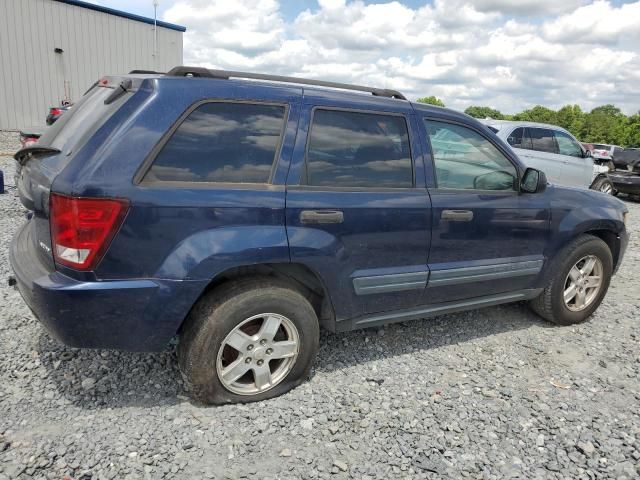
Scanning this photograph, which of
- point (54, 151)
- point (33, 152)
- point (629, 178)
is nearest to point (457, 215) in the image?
point (54, 151)

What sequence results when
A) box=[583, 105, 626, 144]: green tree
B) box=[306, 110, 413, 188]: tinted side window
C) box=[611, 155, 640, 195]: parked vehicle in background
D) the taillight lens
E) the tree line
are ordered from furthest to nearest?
box=[583, 105, 626, 144]: green tree < the tree line < box=[611, 155, 640, 195]: parked vehicle in background < box=[306, 110, 413, 188]: tinted side window < the taillight lens

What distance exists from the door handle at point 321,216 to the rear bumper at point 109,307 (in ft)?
2.19

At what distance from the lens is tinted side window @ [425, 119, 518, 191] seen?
3.24 meters

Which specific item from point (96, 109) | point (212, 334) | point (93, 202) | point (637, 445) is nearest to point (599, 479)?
point (637, 445)

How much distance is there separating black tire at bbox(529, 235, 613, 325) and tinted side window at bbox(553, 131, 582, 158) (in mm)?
6128

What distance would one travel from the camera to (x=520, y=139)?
29.5ft

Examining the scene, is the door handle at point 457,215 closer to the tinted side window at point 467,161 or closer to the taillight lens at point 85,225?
the tinted side window at point 467,161

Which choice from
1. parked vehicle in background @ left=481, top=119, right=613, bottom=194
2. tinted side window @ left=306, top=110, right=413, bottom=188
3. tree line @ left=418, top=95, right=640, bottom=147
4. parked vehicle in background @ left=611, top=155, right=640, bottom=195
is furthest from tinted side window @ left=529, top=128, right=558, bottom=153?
tree line @ left=418, top=95, right=640, bottom=147

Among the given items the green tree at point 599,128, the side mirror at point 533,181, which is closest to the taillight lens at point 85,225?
the side mirror at point 533,181

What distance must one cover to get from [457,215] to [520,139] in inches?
265

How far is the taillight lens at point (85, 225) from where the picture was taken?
2197mm

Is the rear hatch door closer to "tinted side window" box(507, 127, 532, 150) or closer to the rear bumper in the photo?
the rear bumper

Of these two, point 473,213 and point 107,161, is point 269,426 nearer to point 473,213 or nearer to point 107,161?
point 107,161

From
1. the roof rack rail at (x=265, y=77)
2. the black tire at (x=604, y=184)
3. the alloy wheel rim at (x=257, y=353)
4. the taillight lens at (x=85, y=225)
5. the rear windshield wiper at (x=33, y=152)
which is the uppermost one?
the roof rack rail at (x=265, y=77)
